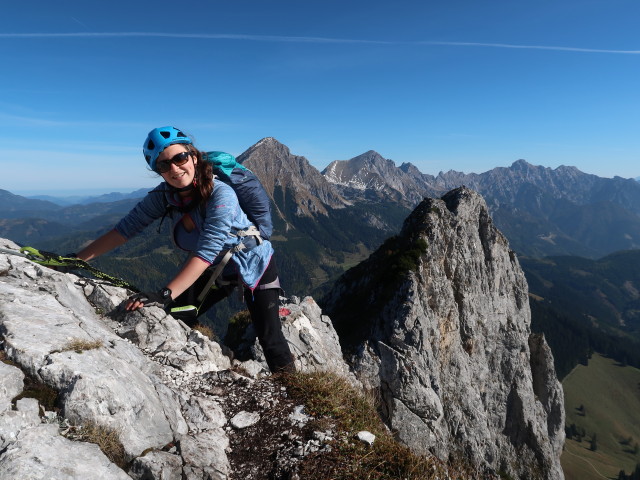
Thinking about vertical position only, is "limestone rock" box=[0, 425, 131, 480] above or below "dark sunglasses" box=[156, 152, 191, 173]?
below

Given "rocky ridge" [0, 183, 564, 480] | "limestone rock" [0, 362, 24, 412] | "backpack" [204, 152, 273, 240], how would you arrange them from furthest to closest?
"backpack" [204, 152, 273, 240], "rocky ridge" [0, 183, 564, 480], "limestone rock" [0, 362, 24, 412]

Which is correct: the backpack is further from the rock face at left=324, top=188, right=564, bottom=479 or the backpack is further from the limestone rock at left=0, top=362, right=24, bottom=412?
the rock face at left=324, top=188, right=564, bottom=479

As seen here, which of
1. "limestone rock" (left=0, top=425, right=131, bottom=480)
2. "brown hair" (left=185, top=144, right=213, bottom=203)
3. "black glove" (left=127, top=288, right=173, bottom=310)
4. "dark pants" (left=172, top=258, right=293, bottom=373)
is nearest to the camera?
"limestone rock" (left=0, top=425, right=131, bottom=480)

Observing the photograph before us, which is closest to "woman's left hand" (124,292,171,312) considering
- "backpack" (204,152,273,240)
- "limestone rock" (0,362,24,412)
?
"limestone rock" (0,362,24,412)

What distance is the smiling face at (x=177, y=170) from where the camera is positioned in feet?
20.8

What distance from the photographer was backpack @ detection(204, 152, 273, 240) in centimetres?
707

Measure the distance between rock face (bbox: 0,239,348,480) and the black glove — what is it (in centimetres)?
102

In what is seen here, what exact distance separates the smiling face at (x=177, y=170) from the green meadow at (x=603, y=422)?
449 ft

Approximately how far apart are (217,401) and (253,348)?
183 inches

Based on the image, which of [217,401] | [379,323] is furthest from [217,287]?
[379,323]

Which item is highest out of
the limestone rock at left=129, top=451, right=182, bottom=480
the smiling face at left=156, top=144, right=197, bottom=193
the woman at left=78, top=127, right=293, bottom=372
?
the smiling face at left=156, top=144, right=197, bottom=193

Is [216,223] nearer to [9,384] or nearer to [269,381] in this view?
[9,384]

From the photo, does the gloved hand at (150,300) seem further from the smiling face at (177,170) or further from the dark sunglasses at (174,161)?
the dark sunglasses at (174,161)

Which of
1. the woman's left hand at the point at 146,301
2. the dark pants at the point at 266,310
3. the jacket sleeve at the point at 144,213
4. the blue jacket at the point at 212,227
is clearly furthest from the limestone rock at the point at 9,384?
the dark pants at the point at 266,310
